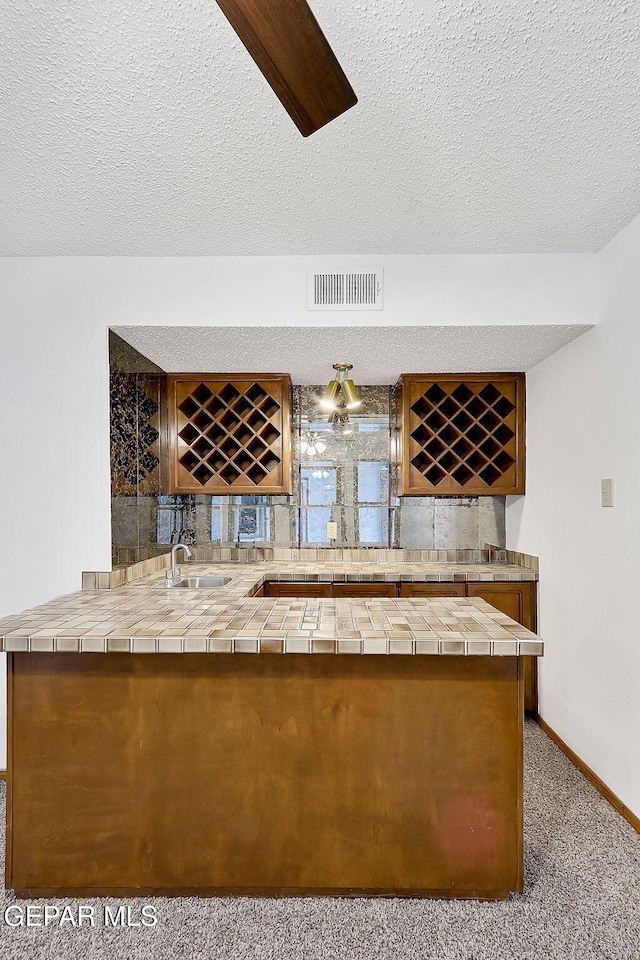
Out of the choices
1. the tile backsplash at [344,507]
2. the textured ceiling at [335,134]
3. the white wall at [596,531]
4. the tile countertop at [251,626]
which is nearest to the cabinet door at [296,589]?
the tile backsplash at [344,507]

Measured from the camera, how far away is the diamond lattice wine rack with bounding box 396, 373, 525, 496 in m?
3.58

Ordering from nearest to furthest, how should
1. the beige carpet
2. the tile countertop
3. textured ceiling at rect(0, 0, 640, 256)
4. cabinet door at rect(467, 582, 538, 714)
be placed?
textured ceiling at rect(0, 0, 640, 256), the beige carpet, the tile countertop, cabinet door at rect(467, 582, 538, 714)

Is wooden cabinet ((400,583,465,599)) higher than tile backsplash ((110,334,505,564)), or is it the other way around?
tile backsplash ((110,334,505,564))

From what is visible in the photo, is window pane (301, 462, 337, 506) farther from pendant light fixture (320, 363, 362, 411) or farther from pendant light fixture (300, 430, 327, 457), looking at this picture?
pendant light fixture (320, 363, 362, 411)


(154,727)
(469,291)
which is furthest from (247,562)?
(469,291)

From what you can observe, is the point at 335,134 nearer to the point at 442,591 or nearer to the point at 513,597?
the point at 442,591

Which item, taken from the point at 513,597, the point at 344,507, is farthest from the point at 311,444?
the point at 513,597

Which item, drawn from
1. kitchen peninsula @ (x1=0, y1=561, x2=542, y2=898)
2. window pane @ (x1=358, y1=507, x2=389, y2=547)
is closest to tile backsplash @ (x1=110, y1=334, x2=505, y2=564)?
window pane @ (x1=358, y1=507, x2=389, y2=547)

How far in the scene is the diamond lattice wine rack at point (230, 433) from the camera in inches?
141

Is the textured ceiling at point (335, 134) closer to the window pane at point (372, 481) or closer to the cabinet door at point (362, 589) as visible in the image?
the window pane at point (372, 481)

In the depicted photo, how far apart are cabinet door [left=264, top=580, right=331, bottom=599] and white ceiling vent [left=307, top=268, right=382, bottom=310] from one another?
166 cm

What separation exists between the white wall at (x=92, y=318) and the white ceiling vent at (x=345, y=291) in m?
0.04

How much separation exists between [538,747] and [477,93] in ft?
9.95

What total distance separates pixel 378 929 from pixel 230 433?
268 cm
